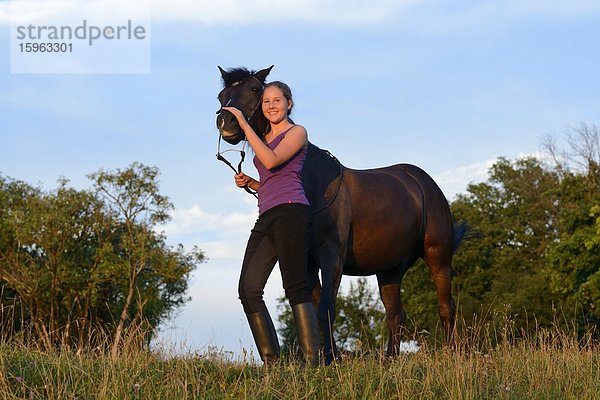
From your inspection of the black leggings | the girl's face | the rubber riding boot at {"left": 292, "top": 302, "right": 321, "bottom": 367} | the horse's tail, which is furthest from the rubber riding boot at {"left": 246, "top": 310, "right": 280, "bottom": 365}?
the horse's tail

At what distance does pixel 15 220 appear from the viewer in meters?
49.8

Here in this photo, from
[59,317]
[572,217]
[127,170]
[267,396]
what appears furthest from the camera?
[127,170]

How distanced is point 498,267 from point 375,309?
39.5ft

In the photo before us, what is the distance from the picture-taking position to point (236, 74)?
26.2 feet

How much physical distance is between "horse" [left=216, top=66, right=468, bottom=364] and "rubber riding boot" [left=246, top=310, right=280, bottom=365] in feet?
2.10

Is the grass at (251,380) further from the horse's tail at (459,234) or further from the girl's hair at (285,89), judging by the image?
the horse's tail at (459,234)

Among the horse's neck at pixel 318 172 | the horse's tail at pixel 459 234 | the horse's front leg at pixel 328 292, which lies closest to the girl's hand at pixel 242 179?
the horse's neck at pixel 318 172

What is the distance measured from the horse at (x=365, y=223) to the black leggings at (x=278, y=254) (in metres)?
0.88

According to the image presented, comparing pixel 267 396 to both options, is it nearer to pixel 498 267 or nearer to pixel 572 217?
pixel 572 217

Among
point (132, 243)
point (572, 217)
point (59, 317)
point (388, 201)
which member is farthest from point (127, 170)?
point (388, 201)

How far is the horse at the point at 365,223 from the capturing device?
7945mm

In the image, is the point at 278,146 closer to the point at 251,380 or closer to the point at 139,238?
the point at 251,380

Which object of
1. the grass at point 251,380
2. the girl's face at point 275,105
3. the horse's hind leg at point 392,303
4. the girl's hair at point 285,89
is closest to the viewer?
the grass at point 251,380

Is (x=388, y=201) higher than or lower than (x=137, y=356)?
higher
